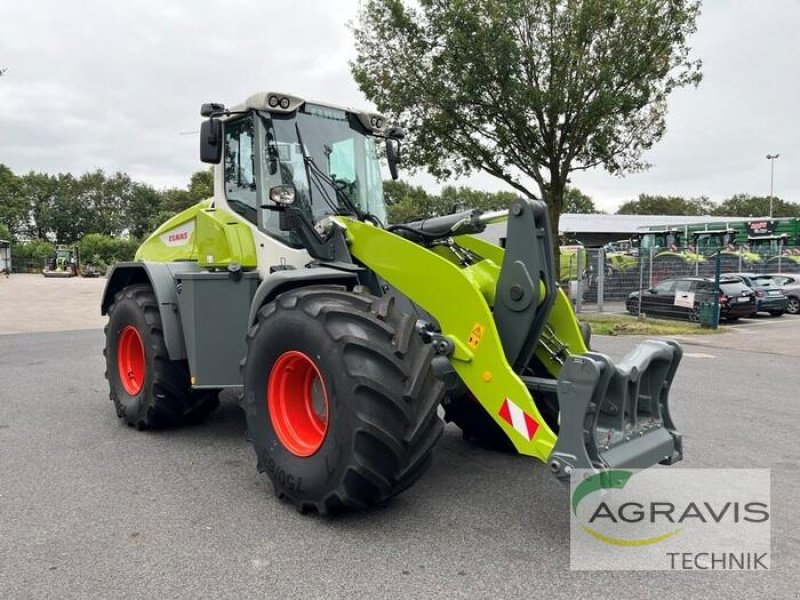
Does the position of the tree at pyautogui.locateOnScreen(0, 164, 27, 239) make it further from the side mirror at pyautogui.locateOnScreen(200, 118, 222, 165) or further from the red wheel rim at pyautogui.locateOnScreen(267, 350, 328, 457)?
the red wheel rim at pyautogui.locateOnScreen(267, 350, 328, 457)

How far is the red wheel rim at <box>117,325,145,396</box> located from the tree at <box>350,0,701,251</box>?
1156 cm

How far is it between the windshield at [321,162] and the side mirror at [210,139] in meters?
0.41

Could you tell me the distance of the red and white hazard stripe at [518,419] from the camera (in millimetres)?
3543

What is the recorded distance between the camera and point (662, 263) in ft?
75.2

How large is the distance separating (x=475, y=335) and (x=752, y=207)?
10183 centimetres

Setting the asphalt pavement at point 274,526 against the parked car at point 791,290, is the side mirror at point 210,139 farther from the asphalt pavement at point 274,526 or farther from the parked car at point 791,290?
the parked car at point 791,290

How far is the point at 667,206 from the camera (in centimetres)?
8988

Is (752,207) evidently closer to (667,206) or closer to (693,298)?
(667,206)

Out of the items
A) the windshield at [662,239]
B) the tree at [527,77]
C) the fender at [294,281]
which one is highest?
the tree at [527,77]

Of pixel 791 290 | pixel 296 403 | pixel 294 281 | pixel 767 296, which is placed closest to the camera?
pixel 296 403

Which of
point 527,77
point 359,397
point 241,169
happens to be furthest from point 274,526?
point 527,77

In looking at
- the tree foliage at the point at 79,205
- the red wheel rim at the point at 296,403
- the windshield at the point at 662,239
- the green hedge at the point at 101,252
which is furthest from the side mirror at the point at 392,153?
the tree foliage at the point at 79,205

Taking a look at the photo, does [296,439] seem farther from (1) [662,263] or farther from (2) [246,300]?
(1) [662,263]

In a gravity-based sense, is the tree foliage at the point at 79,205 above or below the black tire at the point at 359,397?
above
